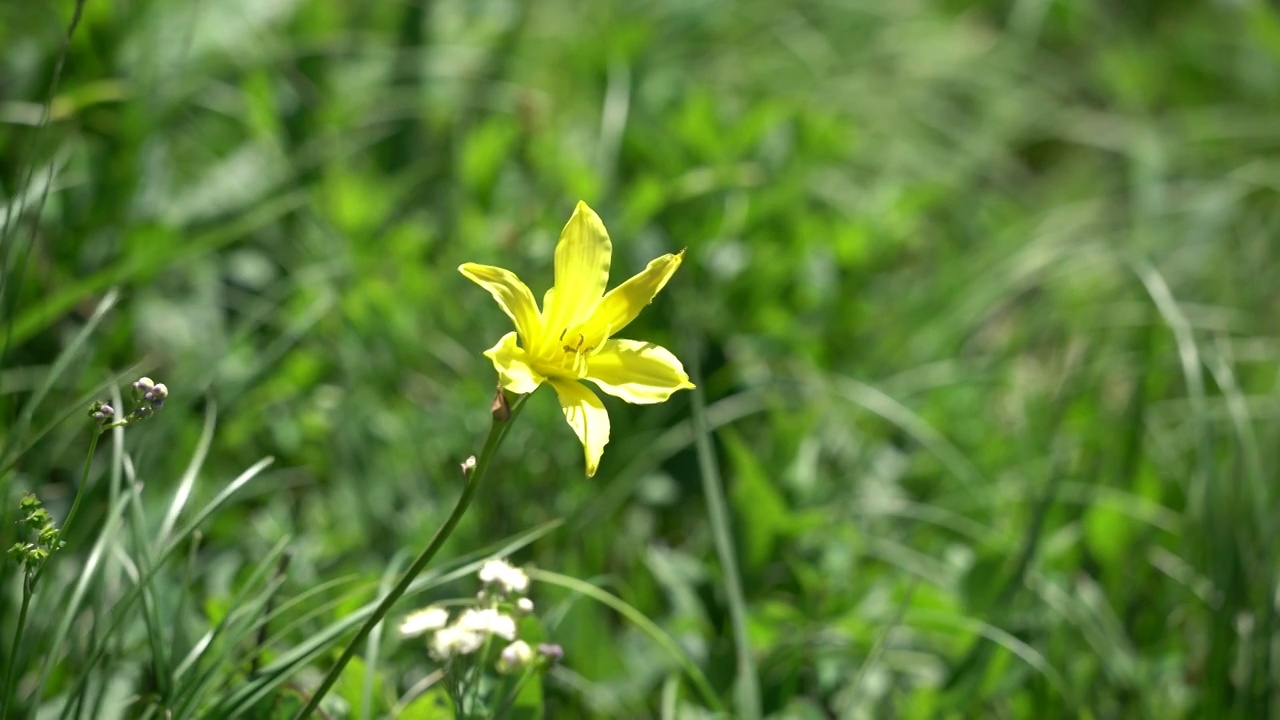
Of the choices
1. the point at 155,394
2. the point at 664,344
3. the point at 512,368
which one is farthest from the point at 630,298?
the point at 664,344

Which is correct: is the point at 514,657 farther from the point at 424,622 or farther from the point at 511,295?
the point at 511,295

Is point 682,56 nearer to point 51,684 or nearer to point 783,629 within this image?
point 783,629

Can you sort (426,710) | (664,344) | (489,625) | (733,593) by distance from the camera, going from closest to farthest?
(489,625) < (426,710) < (733,593) < (664,344)

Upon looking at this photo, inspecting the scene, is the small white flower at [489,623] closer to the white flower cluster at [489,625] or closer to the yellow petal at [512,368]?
the white flower cluster at [489,625]

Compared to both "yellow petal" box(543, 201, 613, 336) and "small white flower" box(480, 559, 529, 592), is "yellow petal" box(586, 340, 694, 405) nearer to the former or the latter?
"yellow petal" box(543, 201, 613, 336)

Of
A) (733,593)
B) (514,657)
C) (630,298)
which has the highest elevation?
(630,298)

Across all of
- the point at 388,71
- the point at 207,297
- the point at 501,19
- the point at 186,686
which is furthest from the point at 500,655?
the point at 501,19
